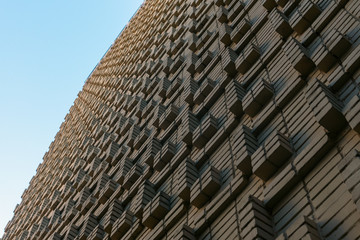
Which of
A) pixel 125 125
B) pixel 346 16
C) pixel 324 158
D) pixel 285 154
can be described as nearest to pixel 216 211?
pixel 285 154

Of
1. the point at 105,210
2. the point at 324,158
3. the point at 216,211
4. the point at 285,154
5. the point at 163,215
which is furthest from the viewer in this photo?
the point at 105,210

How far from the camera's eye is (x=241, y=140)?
9.23 meters

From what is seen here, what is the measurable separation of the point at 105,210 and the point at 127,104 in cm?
819

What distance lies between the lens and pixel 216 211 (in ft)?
28.5

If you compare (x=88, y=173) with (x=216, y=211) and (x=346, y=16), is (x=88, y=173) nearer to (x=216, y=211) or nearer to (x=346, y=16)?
(x=216, y=211)

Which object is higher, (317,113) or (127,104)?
(127,104)

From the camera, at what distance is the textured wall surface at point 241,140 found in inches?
277

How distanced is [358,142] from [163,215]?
200 inches

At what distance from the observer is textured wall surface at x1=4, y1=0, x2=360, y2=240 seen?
7027mm

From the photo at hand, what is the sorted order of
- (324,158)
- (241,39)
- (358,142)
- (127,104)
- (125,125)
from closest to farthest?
1. (358,142)
2. (324,158)
3. (241,39)
4. (125,125)
5. (127,104)

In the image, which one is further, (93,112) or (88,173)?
(93,112)

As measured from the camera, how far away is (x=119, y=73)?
30.9 metres

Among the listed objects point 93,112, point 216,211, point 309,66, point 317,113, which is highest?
point 93,112

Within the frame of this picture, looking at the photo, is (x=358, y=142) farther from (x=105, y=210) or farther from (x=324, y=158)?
(x=105, y=210)
